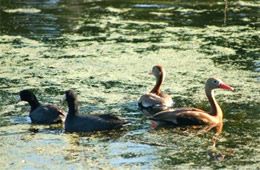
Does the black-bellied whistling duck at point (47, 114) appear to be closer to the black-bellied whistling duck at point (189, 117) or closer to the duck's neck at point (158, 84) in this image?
the black-bellied whistling duck at point (189, 117)

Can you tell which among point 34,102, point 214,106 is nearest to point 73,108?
point 34,102

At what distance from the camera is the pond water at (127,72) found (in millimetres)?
7398

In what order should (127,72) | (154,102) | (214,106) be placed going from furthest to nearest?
(127,72)
(154,102)
(214,106)

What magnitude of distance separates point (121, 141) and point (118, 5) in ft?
28.4

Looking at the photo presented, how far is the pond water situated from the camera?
24.3 ft

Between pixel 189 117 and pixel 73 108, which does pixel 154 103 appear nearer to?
pixel 189 117

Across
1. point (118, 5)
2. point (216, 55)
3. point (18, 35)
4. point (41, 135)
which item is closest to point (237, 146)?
point (41, 135)

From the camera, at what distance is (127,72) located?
429 inches

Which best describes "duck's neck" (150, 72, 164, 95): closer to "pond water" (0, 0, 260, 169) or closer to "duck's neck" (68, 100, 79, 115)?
"pond water" (0, 0, 260, 169)

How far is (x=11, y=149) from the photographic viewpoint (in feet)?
25.2

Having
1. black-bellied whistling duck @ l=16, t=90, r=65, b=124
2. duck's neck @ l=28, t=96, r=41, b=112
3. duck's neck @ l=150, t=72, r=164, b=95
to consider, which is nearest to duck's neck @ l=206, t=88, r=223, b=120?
duck's neck @ l=150, t=72, r=164, b=95

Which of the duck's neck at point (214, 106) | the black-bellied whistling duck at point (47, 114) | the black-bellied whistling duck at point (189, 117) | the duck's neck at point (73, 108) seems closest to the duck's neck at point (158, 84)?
the duck's neck at point (214, 106)

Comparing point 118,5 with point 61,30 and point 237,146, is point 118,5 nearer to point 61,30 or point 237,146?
point 61,30

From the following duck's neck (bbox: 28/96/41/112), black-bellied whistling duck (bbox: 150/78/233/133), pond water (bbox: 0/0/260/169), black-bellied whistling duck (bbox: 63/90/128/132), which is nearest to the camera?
pond water (bbox: 0/0/260/169)
